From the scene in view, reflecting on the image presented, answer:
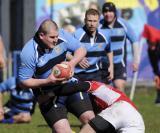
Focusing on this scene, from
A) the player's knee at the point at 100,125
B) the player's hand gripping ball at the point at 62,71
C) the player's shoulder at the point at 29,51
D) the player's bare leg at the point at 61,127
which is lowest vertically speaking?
the player's bare leg at the point at 61,127

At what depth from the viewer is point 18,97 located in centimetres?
1306

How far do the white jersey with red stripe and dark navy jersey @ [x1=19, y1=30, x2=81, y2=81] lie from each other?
633mm

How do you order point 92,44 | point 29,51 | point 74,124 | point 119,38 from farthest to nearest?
1. point 119,38
2. point 74,124
3. point 92,44
4. point 29,51

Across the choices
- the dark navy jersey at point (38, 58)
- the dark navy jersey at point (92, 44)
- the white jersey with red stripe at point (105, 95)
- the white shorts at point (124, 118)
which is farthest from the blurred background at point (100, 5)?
the white shorts at point (124, 118)

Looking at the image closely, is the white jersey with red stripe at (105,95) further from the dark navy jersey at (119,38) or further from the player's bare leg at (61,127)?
the dark navy jersey at (119,38)

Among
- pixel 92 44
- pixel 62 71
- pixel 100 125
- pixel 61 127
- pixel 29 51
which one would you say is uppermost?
pixel 29 51

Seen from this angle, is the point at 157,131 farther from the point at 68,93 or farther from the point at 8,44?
the point at 8,44

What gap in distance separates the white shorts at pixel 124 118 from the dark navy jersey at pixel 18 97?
15.8 ft

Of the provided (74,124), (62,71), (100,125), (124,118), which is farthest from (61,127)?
(74,124)

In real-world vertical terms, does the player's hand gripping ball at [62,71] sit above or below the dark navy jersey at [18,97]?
above

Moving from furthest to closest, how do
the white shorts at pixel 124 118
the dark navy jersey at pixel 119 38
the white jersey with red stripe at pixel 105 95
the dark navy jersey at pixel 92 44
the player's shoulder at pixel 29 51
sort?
the dark navy jersey at pixel 119 38, the dark navy jersey at pixel 92 44, the player's shoulder at pixel 29 51, the white jersey with red stripe at pixel 105 95, the white shorts at pixel 124 118

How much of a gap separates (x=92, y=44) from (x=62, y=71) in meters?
2.77

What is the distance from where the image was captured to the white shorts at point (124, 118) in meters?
7.86

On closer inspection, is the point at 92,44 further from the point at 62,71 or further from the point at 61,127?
the point at 62,71
